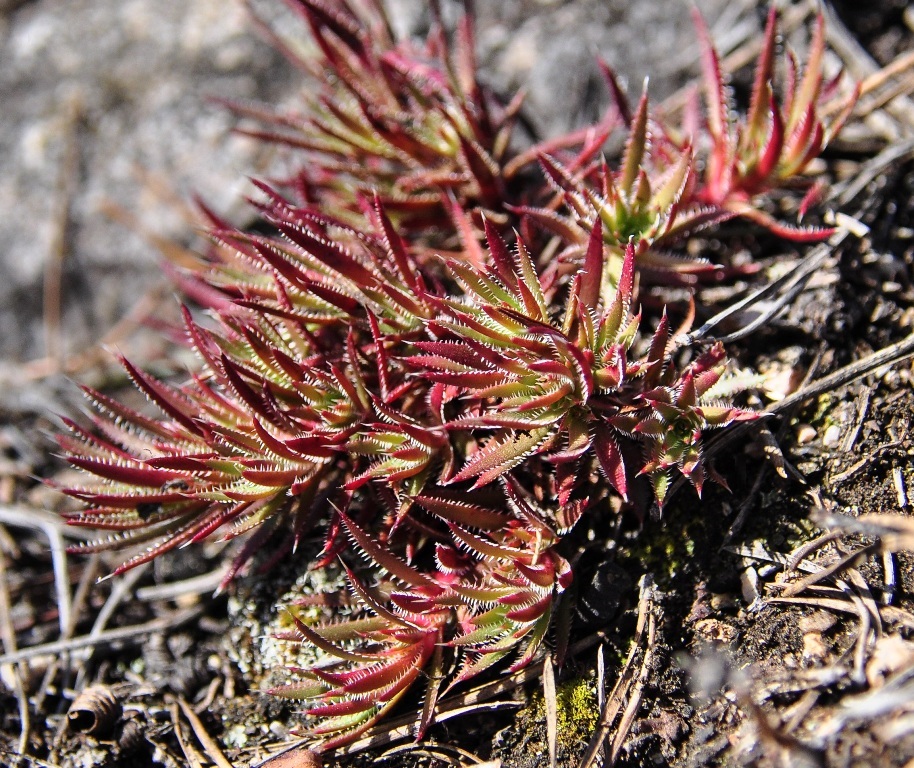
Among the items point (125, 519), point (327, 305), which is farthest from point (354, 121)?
point (125, 519)

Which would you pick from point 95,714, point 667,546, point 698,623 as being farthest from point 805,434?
point 95,714

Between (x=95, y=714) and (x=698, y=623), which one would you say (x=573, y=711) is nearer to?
(x=698, y=623)

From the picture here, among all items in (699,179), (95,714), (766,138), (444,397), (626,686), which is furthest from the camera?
(699,179)

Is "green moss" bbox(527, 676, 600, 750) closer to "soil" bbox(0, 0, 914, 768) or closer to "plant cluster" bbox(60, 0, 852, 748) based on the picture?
"soil" bbox(0, 0, 914, 768)

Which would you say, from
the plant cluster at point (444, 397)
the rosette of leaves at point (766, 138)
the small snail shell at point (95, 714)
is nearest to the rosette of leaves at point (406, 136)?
the plant cluster at point (444, 397)

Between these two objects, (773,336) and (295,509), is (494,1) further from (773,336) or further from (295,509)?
(295,509)

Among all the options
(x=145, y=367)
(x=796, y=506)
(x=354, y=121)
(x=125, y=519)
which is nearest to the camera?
(x=796, y=506)
